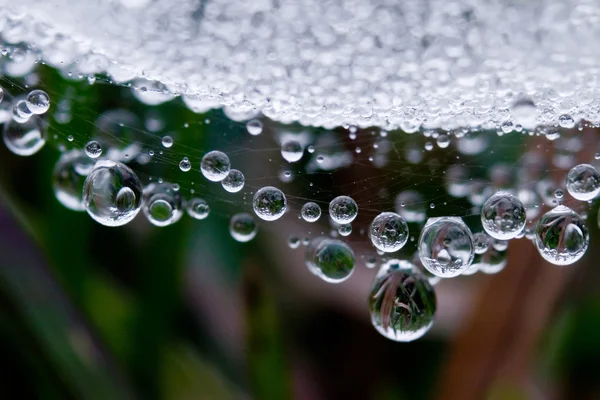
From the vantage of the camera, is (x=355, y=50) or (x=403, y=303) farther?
(x=403, y=303)

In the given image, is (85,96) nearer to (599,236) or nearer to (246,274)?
(246,274)

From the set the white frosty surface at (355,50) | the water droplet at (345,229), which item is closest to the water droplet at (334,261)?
the water droplet at (345,229)

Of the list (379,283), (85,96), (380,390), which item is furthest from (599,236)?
(85,96)

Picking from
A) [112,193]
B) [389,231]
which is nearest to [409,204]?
[389,231]

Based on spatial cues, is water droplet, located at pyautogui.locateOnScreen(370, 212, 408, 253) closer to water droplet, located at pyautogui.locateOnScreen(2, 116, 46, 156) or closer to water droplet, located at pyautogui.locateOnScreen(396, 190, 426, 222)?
water droplet, located at pyautogui.locateOnScreen(396, 190, 426, 222)

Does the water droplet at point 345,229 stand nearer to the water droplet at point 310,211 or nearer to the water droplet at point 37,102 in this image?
the water droplet at point 310,211

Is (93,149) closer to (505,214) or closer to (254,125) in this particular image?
(254,125)
